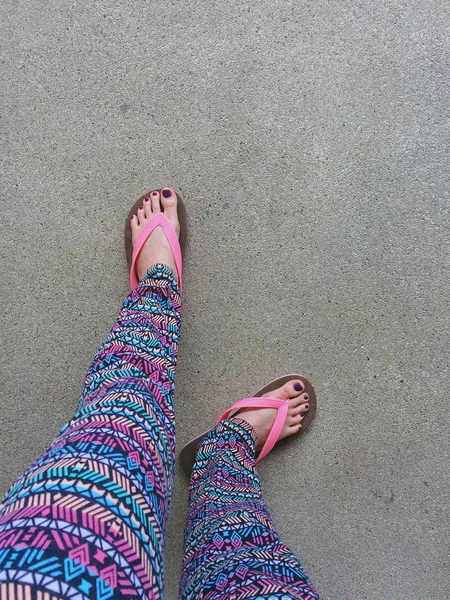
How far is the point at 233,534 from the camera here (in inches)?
26.0

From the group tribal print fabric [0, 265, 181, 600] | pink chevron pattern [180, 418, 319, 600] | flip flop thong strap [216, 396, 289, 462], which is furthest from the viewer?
flip flop thong strap [216, 396, 289, 462]

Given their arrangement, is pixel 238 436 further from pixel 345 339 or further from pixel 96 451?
pixel 96 451

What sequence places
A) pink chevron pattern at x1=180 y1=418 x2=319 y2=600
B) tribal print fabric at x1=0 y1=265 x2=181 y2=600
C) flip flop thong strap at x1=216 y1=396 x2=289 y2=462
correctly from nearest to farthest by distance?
A: tribal print fabric at x1=0 y1=265 x2=181 y2=600
pink chevron pattern at x1=180 y1=418 x2=319 y2=600
flip flop thong strap at x1=216 y1=396 x2=289 y2=462

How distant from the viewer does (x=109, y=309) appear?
996mm

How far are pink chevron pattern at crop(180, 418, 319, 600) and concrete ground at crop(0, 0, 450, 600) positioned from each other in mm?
107

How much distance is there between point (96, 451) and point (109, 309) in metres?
0.52

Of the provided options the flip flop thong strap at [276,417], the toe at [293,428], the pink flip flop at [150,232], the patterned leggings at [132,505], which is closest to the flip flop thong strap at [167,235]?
the pink flip flop at [150,232]

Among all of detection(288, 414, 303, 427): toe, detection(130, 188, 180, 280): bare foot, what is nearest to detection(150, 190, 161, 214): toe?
detection(130, 188, 180, 280): bare foot

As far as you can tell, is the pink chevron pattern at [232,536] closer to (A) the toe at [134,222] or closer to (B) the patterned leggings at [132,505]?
(B) the patterned leggings at [132,505]

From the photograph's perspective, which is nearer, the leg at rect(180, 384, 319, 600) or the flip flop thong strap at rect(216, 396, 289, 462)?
the leg at rect(180, 384, 319, 600)

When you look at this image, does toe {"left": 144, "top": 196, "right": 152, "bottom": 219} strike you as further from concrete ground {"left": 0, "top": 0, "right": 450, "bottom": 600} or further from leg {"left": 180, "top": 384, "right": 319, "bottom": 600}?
leg {"left": 180, "top": 384, "right": 319, "bottom": 600}

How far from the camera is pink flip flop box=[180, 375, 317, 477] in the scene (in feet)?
3.14

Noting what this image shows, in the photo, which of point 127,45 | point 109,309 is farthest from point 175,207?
point 127,45

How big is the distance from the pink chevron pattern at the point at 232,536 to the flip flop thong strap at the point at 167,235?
1.22 ft
